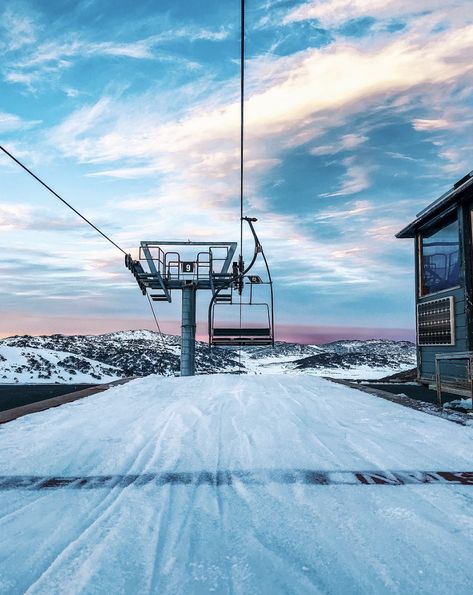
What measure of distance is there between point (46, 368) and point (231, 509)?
654 inches

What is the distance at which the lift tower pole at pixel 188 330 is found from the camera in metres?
18.4

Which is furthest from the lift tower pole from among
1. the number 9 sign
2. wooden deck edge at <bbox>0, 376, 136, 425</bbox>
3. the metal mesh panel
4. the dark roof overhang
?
wooden deck edge at <bbox>0, 376, 136, 425</bbox>

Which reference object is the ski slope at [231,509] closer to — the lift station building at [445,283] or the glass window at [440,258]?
the lift station building at [445,283]

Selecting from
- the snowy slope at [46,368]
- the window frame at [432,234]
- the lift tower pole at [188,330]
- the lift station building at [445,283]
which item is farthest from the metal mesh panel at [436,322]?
the snowy slope at [46,368]

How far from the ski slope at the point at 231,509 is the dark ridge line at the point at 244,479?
0.07ft

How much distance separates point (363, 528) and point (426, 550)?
0.32 m

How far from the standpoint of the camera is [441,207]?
1043cm

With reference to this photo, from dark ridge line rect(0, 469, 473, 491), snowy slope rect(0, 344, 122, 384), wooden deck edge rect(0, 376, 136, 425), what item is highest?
dark ridge line rect(0, 469, 473, 491)

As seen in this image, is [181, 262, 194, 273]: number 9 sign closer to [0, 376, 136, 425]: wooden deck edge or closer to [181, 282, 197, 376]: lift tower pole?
[181, 282, 197, 376]: lift tower pole

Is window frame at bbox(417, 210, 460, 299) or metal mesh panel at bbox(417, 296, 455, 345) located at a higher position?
window frame at bbox(417, 210, 460, 299)

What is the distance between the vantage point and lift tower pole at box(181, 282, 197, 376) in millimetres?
18359

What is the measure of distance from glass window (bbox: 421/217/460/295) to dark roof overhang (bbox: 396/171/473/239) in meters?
0.31

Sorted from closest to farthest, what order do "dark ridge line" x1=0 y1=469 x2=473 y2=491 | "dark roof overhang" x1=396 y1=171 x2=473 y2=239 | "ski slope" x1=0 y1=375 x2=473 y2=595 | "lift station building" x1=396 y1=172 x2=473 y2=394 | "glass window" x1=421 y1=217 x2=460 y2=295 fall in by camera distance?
"ski slope" x1=0 y1=375 x2=473 y2=595 < "dark ridge line" x1=0 y1=469 x2=473 y2=491 < "dark roof overhang" x1=396 y1=171 x2=473 y2=239 < "lift station building" x1=396 y1=172 x2=473 y2=394 < "glass window" x1=421 y1=217 x2=460 y2=295

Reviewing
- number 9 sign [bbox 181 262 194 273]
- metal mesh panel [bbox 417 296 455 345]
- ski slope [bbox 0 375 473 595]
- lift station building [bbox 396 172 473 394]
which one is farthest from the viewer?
number 9 sign [bbox 181 262 194 273]
